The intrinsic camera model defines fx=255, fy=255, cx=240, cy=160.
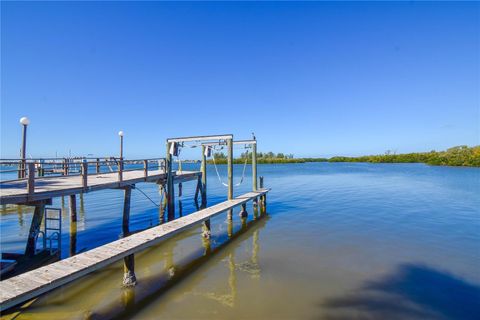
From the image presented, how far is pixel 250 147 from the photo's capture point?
1609 centimetres

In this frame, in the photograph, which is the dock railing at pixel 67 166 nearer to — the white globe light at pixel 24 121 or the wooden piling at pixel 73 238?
the white globe light at pixel 24 121

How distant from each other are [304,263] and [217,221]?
6382 mm

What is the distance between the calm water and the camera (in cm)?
552

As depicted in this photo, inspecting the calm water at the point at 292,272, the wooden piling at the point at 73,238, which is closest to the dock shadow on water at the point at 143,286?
the calm water at the point at 292,272

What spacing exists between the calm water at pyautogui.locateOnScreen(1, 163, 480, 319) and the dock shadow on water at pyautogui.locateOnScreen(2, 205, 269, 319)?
2cm

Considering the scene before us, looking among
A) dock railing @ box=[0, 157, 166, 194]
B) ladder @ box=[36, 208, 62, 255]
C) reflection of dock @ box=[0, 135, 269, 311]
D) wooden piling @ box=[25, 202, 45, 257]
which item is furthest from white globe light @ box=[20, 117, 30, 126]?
wooden piling @ box=[25, 202, 45, 257]

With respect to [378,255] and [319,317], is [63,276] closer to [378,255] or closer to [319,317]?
[319,317]

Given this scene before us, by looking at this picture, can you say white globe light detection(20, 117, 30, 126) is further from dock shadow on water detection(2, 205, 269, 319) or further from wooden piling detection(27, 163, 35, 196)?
dock shadow on water detection(2, 205, 269, 319)

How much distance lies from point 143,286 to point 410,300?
6.42m

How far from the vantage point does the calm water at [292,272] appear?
217 inches

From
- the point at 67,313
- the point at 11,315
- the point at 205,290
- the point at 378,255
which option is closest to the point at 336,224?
the point at 378,255

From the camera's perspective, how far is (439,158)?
225ft

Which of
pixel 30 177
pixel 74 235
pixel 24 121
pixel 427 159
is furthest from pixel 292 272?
pixel 427 159

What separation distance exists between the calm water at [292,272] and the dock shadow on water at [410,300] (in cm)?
2
